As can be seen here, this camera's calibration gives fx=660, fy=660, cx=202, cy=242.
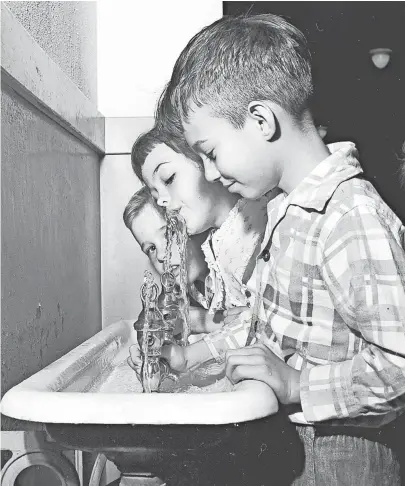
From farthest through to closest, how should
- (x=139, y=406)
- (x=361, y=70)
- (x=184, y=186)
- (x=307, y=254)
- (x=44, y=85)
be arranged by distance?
(x=361, y=70) < (x=184, y=186) < (x=44, y=85) < (x=307, y=254) < (x=139, y=406)

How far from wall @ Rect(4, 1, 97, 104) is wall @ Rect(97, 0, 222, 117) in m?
0.01

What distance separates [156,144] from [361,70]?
369 mm

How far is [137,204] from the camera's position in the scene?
0.94 meters

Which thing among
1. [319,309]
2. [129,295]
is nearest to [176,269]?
[129,295]

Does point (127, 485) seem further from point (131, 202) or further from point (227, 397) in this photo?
point (131, 202)

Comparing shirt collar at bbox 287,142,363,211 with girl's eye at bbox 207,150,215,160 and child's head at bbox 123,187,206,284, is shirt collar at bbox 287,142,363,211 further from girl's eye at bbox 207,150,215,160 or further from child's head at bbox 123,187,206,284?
child's head at bbox 123,187,206,284

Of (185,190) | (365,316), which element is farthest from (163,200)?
(365,316)

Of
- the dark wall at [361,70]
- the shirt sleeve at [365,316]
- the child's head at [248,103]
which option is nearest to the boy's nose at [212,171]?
the child's head at [248,103]

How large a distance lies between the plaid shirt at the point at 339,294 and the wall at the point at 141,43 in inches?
→ 13.6

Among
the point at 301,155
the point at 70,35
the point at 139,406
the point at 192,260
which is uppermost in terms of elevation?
the point at 70,35

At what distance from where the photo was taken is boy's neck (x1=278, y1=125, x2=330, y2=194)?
0.67 meters

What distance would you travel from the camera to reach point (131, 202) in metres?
0.95

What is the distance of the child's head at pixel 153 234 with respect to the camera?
0.91 metres

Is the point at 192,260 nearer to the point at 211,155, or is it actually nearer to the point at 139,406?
the point at 211,155
